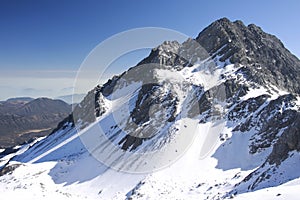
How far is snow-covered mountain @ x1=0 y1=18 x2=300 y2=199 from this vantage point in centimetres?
3559

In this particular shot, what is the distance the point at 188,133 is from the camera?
52.3 meters

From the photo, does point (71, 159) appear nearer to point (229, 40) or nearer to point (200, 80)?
point (200, 80)

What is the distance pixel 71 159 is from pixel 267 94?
44012 millimetres

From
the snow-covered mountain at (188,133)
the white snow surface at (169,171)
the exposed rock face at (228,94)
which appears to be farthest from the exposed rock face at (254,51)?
the white snow surface at (169,171)

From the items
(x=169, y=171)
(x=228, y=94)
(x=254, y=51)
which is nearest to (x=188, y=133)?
(x=169, y=171)

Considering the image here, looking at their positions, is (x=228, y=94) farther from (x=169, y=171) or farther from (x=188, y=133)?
(x=169, y=171)

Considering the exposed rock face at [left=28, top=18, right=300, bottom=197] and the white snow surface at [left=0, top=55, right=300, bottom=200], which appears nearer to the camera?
the white snow surface at [left=0, top=55, right=300, bottom=200]

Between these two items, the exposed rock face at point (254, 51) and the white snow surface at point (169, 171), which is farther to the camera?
the exposed rock face at point (254, 51)

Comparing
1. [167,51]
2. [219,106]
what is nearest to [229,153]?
[219,106]

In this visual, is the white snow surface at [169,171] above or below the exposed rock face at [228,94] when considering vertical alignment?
below

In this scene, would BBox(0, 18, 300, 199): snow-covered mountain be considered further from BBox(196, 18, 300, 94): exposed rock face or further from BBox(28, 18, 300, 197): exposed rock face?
BBox(196, 18, 300, 94): exposed rock face

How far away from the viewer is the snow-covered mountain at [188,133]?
35.6 meters

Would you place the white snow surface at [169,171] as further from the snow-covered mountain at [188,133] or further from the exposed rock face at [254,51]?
the exposed rock face at [254,51]

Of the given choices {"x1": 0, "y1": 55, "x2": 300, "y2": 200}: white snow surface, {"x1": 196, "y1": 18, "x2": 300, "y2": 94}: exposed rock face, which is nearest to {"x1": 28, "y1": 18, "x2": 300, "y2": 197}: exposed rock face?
{"x1": 196, "y1": 18, "x2": 300, "y2": 94}: exposed rock face
